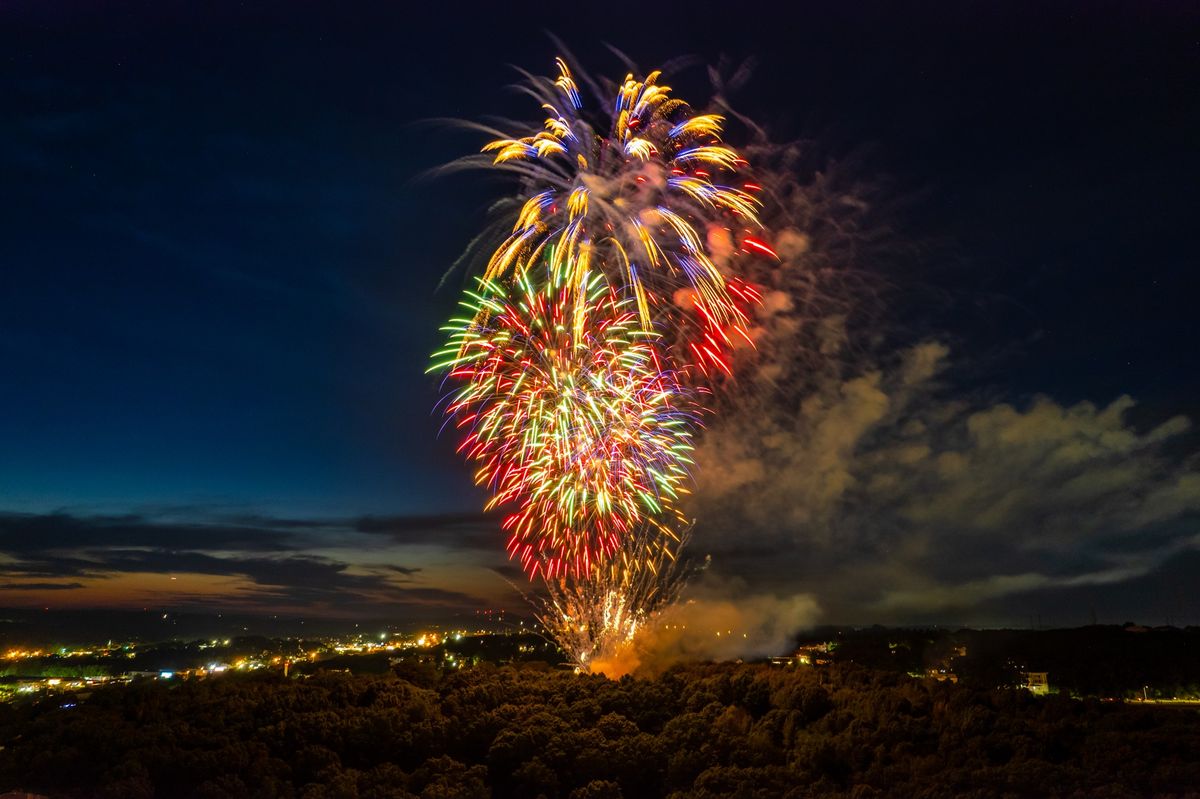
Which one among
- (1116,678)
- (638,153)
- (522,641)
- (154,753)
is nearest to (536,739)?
(154,753)

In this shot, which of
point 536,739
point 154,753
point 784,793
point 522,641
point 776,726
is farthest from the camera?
point 522,641

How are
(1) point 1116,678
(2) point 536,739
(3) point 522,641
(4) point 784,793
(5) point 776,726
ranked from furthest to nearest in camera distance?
1. (3) point 522,641
2. (1) point 1116,678
3. (5) point 776,726
4. (2) point 536,739
5. (4) point 784,793

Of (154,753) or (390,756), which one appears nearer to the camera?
(154,753)

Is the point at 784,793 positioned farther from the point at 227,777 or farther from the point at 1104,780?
the point at 227,777

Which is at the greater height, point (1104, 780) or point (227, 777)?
point (1104, 780)

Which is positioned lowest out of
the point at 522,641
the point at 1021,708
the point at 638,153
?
the point at 522,641

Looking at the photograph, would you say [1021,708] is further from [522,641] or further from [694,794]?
[522,641]
